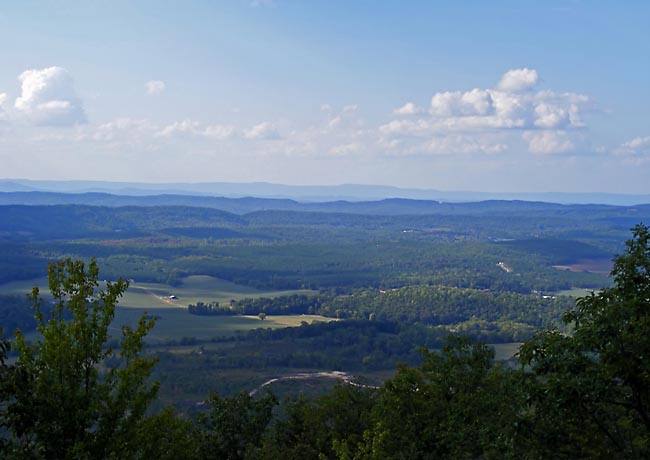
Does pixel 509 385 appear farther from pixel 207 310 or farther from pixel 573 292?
pixel 573 292

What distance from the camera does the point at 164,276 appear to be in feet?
651

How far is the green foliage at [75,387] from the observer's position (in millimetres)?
13938

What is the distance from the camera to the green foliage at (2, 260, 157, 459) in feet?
45.7

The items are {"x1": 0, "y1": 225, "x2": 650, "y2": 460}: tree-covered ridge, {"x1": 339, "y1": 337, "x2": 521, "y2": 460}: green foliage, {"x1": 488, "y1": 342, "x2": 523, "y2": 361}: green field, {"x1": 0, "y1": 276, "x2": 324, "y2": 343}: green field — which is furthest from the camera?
{"x1": 0, "y1": 276, "x2": 324, "y2": 343}: green field

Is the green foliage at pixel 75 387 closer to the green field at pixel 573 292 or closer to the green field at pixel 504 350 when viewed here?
the green field at pixel 504 350

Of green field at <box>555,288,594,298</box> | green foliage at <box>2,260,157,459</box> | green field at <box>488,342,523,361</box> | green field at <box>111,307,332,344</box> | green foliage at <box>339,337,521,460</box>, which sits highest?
green foliage at <box>2,260,157,459</box>

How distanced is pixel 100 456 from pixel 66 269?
4.34 m

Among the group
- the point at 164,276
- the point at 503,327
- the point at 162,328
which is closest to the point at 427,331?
the point at 503,327

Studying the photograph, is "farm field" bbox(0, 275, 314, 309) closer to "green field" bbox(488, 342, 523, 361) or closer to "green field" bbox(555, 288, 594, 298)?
"green field" bbox(555, 288, 594, 298)

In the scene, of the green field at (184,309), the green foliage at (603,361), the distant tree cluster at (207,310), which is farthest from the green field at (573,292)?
the green foliage at (603,361)

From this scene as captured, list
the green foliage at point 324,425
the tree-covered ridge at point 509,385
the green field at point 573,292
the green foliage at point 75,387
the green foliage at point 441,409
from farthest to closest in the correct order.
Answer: the green field at point 573,292 → the green foliage at point 324,425 → the green foliage at point 441,409 → the green foliage at point 75,387 → the tree-covered ridge at point 509,385

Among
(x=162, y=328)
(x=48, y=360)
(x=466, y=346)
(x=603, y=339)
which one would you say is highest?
(x=603, y=339)

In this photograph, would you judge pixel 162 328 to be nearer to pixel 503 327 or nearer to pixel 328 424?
pixel 503 327

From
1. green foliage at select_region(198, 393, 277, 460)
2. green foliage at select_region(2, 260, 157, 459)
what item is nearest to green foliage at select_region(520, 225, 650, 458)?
green foliage at select_region(2, 260, 157, 459)
